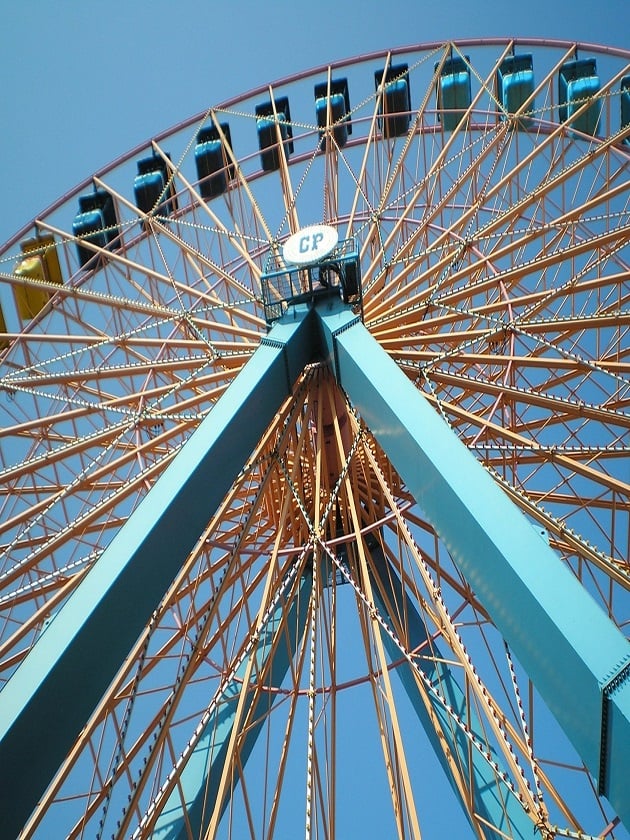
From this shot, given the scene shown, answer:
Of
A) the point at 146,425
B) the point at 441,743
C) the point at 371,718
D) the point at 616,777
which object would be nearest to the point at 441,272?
the point at 146,425

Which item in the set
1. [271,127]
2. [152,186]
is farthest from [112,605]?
[271,127]

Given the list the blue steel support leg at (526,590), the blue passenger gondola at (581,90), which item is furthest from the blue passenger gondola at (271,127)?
the blue steel support leg at (526,590)

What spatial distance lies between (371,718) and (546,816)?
21.9m

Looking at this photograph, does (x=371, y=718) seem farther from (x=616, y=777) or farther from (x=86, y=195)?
(x=616, y=777)

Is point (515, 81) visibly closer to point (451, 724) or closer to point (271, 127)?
point (271, 127)

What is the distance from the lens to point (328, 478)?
16.6 m

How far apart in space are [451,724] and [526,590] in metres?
6.47

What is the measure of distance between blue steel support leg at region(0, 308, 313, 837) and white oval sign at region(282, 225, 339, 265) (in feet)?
7.40

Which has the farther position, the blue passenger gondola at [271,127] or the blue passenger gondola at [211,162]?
the blue passenger gondola at [271,127]

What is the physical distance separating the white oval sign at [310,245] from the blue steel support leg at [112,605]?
2.26m

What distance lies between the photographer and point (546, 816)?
890 centimetres

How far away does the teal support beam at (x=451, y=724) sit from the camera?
1199 cm

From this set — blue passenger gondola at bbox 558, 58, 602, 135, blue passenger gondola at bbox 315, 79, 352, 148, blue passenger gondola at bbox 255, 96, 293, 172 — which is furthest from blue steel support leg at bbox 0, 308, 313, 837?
blue passenger gondola at bbox 255, 96, 293, 172

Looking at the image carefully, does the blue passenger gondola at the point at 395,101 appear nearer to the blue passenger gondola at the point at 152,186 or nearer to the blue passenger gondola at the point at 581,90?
the blue passenger gondola at the point at 581,90
